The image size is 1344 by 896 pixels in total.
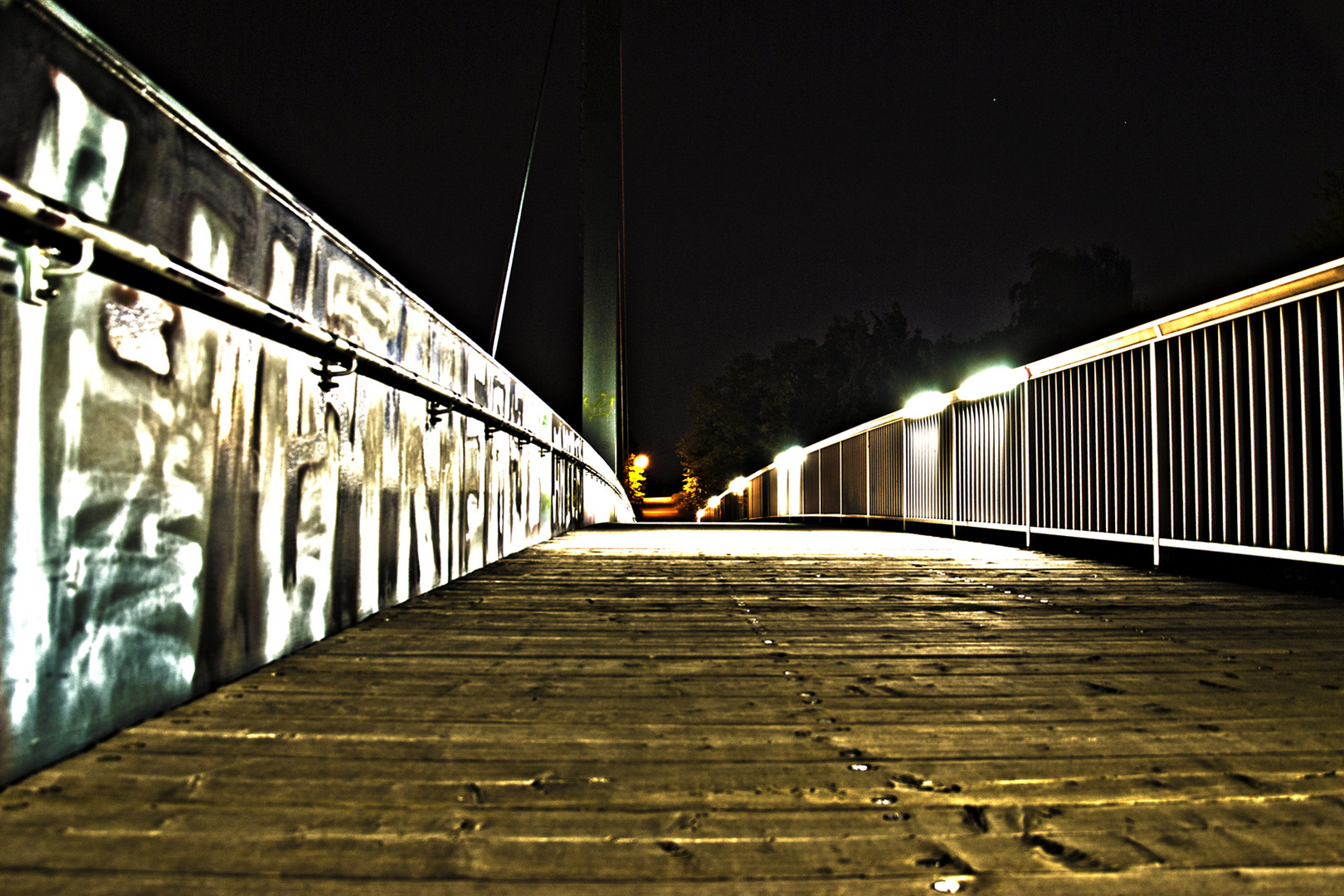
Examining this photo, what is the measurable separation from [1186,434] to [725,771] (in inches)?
148

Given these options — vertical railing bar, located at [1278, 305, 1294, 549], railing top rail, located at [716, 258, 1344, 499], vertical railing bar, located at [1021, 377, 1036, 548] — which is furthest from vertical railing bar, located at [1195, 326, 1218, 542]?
vertical railing bar, located at [1021, 377, 1036, 548]

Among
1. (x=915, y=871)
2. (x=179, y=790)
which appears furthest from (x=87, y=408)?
(x=915, y=871)

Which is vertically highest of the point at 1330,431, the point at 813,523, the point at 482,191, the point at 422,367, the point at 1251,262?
the point at 1251,262

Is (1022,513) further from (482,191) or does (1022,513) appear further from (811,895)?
(482,191)

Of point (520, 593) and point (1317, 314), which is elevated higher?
point (1317, 314)

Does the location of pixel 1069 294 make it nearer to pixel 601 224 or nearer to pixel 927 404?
pixel 601 224

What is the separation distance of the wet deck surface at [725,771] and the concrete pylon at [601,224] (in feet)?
42.7

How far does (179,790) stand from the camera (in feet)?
4.36

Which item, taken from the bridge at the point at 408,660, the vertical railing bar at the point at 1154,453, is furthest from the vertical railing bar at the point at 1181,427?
the bridge at the point at 408,660

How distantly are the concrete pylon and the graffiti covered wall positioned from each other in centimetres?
1262

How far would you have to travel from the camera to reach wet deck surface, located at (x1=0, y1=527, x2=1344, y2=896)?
3.64 ft

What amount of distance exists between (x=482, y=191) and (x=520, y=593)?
1004 cm

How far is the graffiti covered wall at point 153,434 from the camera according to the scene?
138cm

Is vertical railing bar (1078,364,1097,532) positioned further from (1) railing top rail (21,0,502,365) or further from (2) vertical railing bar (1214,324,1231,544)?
(1) railing top rail (21,0,502,365)
